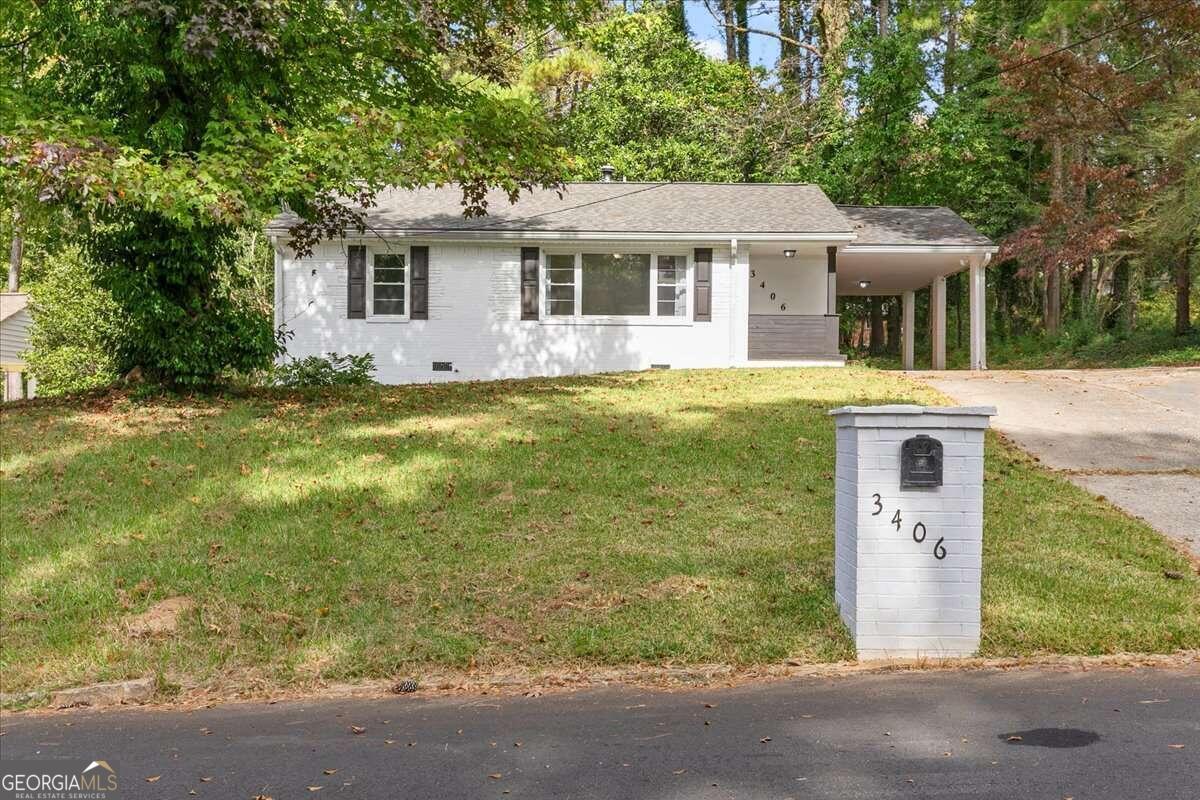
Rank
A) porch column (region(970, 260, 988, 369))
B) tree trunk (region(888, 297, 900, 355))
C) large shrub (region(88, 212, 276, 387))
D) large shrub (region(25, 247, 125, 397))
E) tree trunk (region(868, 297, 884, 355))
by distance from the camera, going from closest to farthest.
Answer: large shrub (region(88, 212, 276, 387)), porch column (region(970, 260, 988, 369)), large shrub (region(25, 247, 125, 397)), tree trunk (region(868, 297, 884, 355)), tree trunk (region(888, 297, 900, 355))

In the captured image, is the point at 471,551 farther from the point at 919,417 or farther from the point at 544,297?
the point at 544,297

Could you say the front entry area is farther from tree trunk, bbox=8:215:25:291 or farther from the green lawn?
tree trunk, bbox=8:215:25:291

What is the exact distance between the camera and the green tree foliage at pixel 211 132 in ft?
34.9

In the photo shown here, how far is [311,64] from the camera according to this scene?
12.5m

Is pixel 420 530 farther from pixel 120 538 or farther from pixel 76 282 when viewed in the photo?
pixel 76 282

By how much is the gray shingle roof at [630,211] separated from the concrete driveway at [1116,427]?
190 inches

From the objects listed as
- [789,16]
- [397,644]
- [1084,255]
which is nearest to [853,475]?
[397,644]

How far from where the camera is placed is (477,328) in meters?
19.1

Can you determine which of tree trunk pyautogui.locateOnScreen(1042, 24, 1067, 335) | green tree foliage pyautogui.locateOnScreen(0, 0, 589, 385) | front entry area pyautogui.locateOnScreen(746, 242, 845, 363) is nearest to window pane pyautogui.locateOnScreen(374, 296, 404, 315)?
green tree foliage pyautogui.locateOnScreen(0, 0, 589, 385)

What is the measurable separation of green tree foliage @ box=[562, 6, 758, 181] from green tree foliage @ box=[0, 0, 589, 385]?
544 inches

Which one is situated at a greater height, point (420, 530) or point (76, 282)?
point (76, 282)

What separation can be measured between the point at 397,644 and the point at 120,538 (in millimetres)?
3022

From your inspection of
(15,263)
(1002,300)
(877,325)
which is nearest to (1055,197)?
(1002,300)

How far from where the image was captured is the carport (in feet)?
66.0
